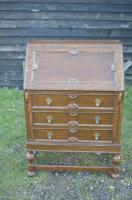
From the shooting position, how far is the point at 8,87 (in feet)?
21.4

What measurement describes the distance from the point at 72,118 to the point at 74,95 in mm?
289

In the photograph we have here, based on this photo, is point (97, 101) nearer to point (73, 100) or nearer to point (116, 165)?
point (73, 100)

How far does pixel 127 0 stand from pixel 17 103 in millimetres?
2057

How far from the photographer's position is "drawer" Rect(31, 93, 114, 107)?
419 cm

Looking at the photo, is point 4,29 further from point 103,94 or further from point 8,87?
point 103,94

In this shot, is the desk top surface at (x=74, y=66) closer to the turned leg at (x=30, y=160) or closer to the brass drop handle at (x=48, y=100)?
the brass drop handle at (x=48, y=100)

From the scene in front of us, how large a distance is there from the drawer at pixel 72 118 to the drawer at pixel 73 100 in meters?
0.11

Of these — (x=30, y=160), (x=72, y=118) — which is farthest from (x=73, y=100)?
(x=30, y=160)

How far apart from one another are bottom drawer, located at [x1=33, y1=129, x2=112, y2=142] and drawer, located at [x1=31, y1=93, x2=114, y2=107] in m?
0.32

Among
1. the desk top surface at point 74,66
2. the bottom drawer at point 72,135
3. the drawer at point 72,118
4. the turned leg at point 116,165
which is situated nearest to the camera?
the desk top surface at point 74,66

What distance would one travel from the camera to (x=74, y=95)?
418 cm

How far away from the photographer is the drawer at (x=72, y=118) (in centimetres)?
432

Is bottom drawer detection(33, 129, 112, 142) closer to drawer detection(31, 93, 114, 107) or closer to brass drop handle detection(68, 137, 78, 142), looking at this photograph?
brass drop handle detection(68, 137, 78, 142)

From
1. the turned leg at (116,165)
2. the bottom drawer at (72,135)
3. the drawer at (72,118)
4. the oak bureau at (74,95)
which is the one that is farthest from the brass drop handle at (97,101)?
the turned leg at (116,165)
